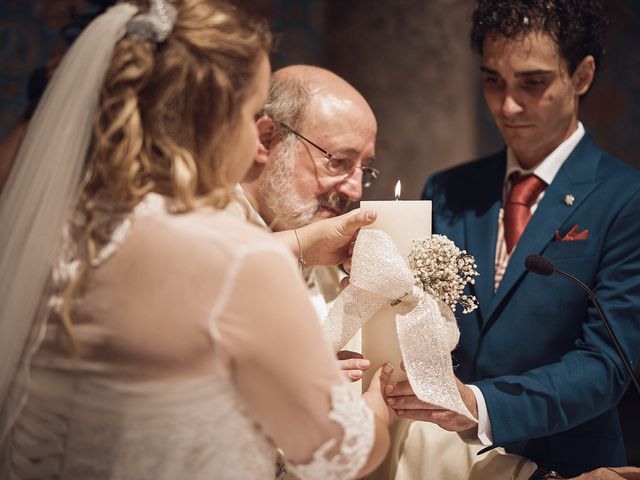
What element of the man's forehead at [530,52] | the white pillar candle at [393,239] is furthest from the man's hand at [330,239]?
the man's forehead at [530,52]

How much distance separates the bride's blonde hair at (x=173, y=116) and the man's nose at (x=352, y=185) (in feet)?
3.61

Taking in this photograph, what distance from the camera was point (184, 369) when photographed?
1.16m

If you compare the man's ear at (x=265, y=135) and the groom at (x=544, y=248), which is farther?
the man's ear at (x=265, y=135)

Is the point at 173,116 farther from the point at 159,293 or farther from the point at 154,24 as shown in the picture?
the point at 159,293

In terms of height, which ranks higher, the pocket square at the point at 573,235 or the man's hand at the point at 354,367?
the pocket square at the point at 573,235

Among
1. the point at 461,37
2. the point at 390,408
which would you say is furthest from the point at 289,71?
the point at 461,37

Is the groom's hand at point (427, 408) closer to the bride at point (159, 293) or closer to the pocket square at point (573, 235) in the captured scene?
the bride at point (159, 293)

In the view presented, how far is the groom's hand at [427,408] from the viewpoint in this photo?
1.70 metres

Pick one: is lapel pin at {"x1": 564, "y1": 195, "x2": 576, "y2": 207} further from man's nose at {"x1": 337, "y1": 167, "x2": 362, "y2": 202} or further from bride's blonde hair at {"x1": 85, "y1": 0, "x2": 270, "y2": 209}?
bride's blonde hair at {"x1": 85, "y1": 0, "x2": 270, "y2": 209}

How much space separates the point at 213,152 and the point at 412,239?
0.61 metres

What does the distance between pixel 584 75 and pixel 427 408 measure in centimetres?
134

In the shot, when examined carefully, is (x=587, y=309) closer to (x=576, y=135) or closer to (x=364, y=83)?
(x=576, y=135)

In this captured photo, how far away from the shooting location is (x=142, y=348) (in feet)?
3.76

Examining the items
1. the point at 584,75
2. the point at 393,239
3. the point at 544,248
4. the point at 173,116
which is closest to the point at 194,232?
the point at 173,116
